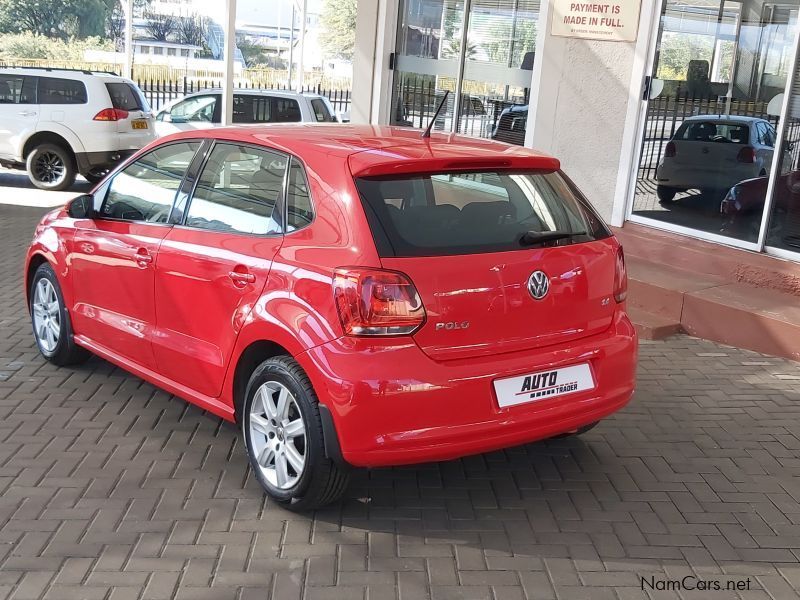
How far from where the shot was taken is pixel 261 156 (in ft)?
14.1

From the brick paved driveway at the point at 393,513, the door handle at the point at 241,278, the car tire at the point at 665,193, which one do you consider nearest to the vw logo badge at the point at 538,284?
the brick paved driveway at the point at 393,513

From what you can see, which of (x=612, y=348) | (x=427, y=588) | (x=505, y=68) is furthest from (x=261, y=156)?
(x=505, y=68)

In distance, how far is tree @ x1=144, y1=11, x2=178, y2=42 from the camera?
45.5 metres

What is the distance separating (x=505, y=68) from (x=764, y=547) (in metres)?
7.26

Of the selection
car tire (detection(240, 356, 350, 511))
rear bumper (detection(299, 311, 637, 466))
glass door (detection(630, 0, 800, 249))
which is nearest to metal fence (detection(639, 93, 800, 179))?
glass door (detection(630, 0, 800, 249))

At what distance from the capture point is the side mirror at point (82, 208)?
17.1ft

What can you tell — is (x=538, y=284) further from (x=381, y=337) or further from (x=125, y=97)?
(x=125, y=97)

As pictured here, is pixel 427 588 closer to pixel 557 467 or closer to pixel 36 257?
pixel 557 467

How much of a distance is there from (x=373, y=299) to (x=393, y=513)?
1037 millimetres

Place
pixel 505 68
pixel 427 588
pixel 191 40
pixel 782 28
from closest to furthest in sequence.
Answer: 1. pixel 427 588
2. pixel 782 28
3. pixel 505 68
4. pixel 191 40

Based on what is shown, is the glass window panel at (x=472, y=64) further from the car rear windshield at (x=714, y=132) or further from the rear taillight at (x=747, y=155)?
the rear taillight at (x=747, y=155)

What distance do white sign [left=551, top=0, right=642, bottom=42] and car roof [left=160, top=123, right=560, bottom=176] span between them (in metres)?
4.48

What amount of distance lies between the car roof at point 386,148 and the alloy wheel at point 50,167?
1045cm

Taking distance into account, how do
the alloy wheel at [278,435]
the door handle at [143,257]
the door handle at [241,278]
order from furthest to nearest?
the door handle at [143,257], the door handle at [241,278], the alloy wheel at [278,435]
